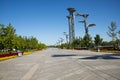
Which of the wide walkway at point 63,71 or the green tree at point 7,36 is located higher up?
the green tree at point 7,36

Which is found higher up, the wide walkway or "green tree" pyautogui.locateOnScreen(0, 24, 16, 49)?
"green tree" pyautogui.locateOnScreen(0, 24, 16, 49)

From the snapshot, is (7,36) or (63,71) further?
(7,36)

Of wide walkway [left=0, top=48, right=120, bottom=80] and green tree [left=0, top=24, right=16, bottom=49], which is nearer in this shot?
wide walkway [left=0, top=48, right=120, bottom=80]

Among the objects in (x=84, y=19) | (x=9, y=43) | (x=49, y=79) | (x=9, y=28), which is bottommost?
(x=49, y=79)

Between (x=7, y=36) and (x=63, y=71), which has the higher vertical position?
(x=7, y=36)

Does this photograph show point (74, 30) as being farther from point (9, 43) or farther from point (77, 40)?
point (9, 43)

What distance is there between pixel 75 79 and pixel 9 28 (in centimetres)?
3557

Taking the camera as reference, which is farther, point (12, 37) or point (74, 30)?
point (74, 30)

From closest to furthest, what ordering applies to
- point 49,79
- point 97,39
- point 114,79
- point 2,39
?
point 114,79
point 49,79
point 2,39
point 97,39

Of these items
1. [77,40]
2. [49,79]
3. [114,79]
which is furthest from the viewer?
[77,40]

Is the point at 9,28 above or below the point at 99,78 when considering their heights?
above

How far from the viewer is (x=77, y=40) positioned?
125m

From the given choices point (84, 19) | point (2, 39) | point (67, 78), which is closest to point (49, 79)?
point (67, 78)

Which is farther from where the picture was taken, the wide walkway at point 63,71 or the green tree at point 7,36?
the green tree at point 7,36
